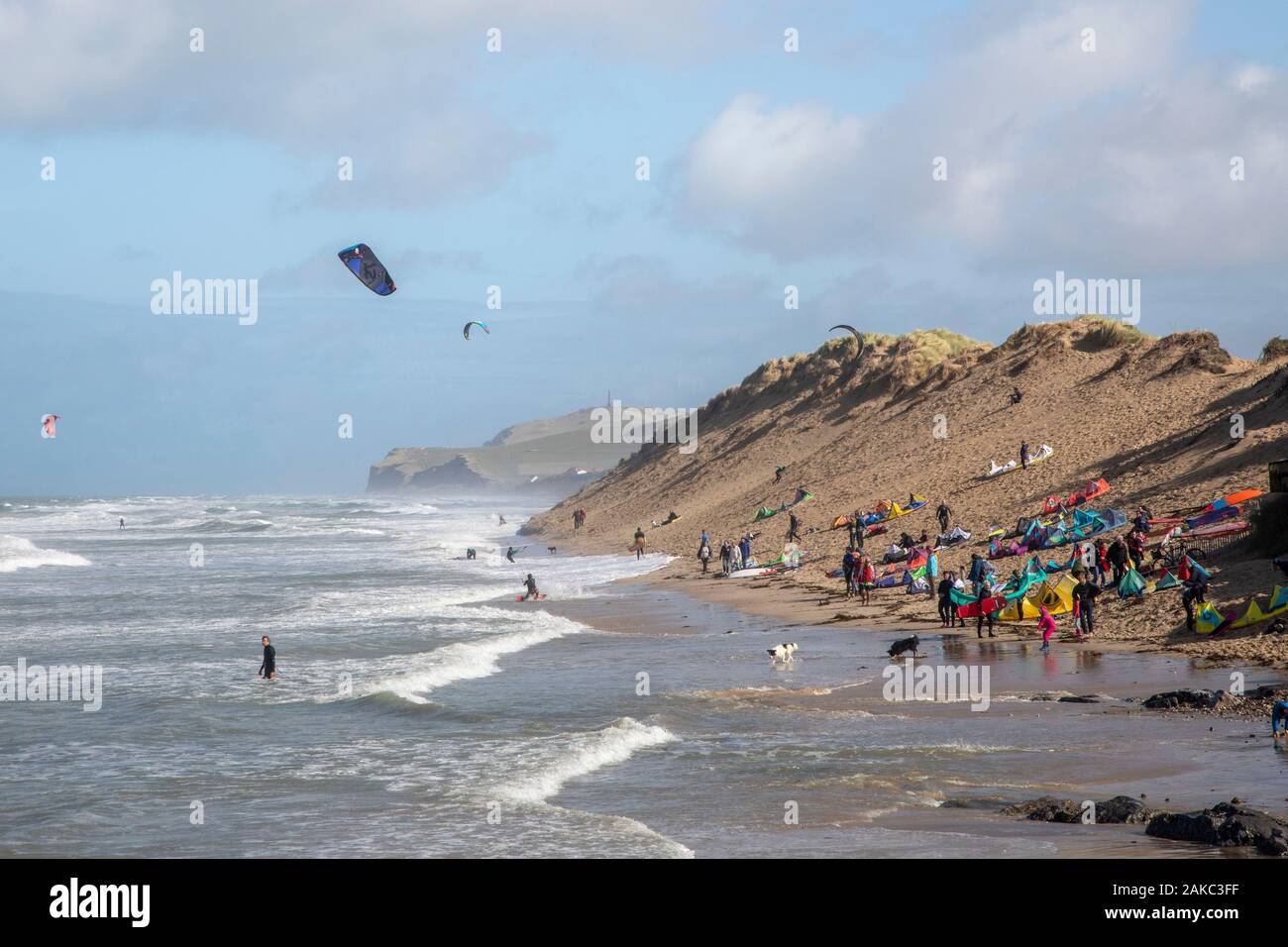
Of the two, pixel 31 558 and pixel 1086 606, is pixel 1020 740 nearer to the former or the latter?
pixel 1086 606

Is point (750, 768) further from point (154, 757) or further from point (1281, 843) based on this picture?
point (154, 757)

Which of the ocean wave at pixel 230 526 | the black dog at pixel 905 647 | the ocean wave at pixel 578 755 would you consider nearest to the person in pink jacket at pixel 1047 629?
the black dog at pixel 905 647

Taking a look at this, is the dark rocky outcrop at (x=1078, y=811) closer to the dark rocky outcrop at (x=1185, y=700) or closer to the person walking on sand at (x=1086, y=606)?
the dark rocky outcrop at (x=1185, y=700)

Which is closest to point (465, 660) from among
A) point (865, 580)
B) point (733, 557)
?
point (865, 580)
